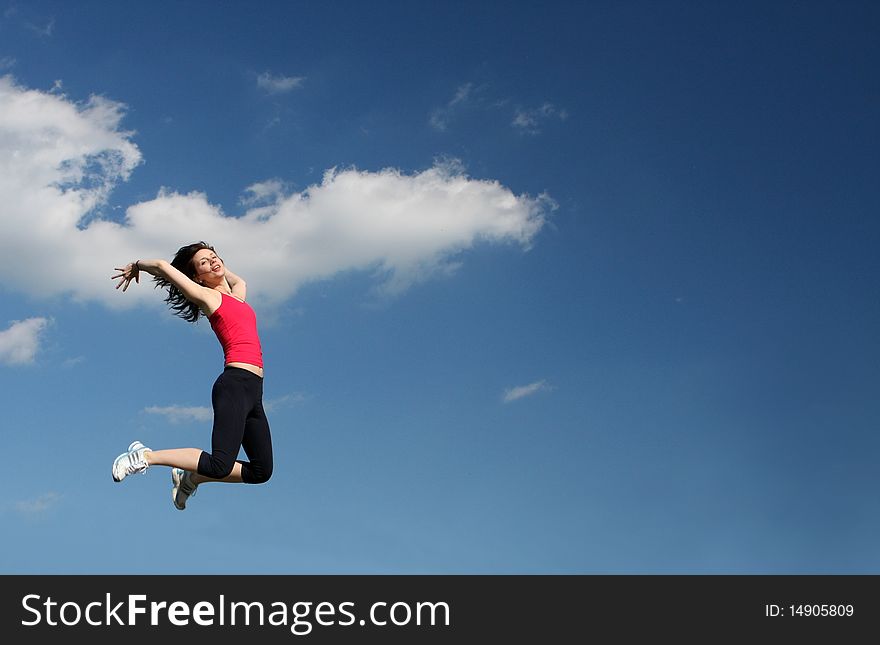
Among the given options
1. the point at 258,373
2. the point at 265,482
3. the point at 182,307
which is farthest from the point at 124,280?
the point at 265,482

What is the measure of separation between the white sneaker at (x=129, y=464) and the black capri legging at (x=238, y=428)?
0.54 m

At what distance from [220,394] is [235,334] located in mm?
621

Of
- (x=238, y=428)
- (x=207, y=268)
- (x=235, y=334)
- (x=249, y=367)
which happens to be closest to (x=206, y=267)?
(x=207, y=268)

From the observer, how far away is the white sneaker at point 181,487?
861 centimetres

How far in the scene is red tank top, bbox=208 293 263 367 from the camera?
8453mm

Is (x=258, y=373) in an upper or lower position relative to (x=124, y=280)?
lower

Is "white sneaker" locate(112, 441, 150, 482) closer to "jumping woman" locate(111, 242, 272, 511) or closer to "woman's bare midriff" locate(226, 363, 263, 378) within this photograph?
"jumping woman" locate(111, 242, 272, 511)

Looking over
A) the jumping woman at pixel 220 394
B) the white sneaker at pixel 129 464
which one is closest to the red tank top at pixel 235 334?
the jumping woman at pixel 220 394

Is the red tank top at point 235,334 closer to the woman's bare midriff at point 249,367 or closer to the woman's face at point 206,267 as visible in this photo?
the woman's bare midriff at point 249,367

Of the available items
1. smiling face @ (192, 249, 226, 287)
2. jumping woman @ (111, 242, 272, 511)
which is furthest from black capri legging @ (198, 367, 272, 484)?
smiling face @ (192, 249, 226, 287)

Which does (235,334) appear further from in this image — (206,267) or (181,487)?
(181,487)
